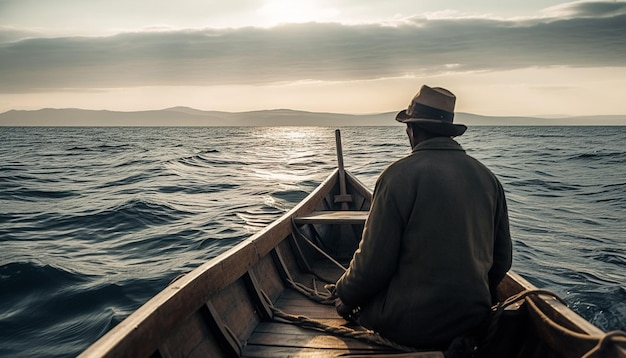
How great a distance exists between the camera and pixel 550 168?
32281 millimetres

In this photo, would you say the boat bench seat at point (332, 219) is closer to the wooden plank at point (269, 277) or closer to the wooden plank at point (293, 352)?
the wooden plank at point (269, 277)

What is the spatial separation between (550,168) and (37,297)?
32436mm

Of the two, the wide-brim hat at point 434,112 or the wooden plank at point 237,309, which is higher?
the wide-brim hat at point 434,112

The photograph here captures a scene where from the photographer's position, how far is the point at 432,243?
2.69m

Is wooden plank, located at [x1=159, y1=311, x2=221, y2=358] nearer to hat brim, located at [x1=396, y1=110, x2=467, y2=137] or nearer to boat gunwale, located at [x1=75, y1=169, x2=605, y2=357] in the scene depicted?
boat gunwale, located at [x1=75, y1=169, x2=605, y2=357]

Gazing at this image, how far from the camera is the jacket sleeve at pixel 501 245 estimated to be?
3.07 metres

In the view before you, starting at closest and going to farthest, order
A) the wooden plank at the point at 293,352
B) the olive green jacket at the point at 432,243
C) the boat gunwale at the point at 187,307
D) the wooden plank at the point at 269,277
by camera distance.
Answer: the boat gunwale at the point at 187,307
the olive green jacket at the point at 432,243
the wooden plank at the point at 293,352
the wooden plank at the point at 269,277

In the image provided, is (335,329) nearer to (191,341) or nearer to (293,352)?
(293,352)

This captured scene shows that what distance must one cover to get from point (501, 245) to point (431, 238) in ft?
2.78

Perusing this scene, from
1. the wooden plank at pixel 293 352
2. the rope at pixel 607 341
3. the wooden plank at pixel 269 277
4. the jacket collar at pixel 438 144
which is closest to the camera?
the rope at pixel 607 341

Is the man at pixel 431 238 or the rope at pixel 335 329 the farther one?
the rope at pixel 335 329

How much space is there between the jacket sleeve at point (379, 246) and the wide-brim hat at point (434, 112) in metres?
0.44

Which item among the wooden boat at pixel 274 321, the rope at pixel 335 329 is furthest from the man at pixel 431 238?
the wooden boat at pixel 274 321

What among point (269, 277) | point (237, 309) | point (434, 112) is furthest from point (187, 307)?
point (434, 112)
